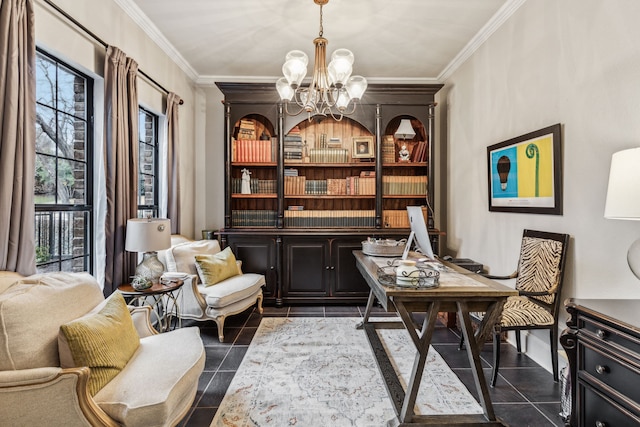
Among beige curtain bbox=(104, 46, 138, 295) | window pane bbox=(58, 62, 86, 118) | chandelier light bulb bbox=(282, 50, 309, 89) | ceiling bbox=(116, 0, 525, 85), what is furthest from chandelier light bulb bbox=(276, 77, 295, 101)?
window pane bbox=(58, 62, 86, 118)

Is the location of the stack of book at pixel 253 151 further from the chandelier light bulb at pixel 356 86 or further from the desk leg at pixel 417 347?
the desk leg at pixel 417 347

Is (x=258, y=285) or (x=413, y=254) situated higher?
(x=413, y=254)

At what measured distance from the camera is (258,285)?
3.80 meters

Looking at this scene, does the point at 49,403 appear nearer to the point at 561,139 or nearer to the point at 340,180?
the point at 561,139

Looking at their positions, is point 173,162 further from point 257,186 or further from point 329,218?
point 329,218

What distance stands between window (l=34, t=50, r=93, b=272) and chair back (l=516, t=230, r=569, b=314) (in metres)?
3.28

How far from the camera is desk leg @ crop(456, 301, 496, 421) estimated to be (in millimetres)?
1934

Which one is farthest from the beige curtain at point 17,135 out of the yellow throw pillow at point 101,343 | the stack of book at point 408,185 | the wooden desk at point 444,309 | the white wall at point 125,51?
the stack of book at point 408,185

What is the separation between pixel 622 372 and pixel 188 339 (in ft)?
6.75

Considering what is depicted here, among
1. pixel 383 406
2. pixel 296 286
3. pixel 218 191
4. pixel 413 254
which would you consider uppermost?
pixel 218 191

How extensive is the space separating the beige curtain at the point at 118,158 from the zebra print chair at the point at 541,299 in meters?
2.78

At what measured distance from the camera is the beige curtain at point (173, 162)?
12.3 ft

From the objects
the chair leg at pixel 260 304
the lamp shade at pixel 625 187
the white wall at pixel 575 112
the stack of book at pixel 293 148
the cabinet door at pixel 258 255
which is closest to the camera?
the lamp shade at pixel 625 187

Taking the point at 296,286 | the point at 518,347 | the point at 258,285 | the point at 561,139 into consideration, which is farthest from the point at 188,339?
the point at 561,139
